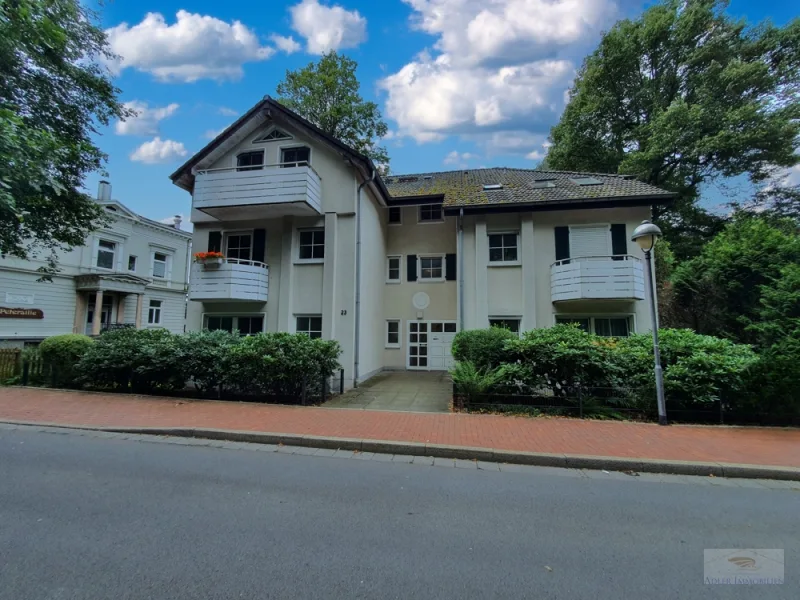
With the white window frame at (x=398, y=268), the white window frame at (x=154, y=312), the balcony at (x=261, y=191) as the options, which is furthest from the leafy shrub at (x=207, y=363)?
the white window frame at (x=154, y=312)

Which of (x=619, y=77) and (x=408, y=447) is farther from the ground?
(x=619, y=77)

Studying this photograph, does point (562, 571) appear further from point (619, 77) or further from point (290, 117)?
point (619, 77)

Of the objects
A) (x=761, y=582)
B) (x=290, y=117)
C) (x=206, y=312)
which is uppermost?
(x=290, y=117)

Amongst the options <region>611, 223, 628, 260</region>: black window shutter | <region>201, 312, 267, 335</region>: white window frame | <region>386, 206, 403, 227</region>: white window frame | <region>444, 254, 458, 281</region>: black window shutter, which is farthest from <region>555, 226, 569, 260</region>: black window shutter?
<region>201, 312, 267, 335</region>: white window frame

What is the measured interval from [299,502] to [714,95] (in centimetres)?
2795

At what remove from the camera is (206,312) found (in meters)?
14.4

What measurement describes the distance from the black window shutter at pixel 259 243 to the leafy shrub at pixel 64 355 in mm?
5679

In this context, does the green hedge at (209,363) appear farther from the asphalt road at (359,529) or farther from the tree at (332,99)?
the tree at (332,99)

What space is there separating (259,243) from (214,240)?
1876mm

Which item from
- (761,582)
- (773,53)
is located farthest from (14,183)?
(773,53)

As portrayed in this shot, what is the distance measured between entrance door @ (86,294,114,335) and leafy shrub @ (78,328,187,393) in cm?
1734

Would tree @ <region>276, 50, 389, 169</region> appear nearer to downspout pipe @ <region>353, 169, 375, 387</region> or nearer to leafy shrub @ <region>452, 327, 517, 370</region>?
downspout pipe @ <region>353, 169, 375, 387</region>

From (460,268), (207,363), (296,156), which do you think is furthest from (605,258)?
(207,363)

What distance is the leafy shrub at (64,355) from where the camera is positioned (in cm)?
1065
